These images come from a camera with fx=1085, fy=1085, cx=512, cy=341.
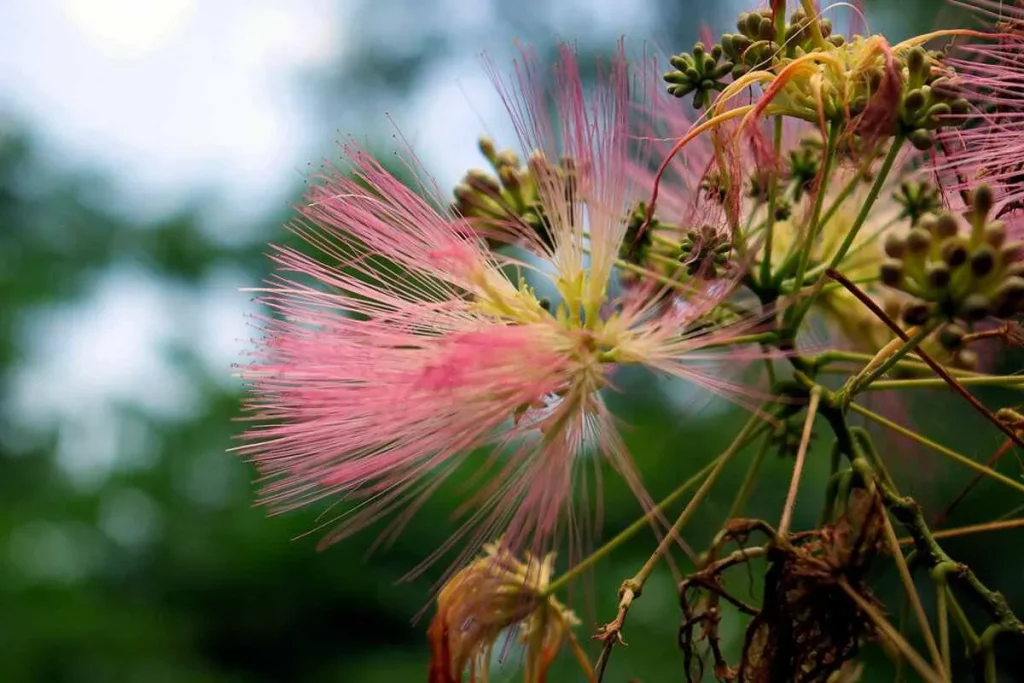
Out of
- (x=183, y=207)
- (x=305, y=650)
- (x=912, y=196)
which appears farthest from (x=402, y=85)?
(x=912, y=196)

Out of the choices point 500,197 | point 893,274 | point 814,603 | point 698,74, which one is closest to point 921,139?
point 893,274

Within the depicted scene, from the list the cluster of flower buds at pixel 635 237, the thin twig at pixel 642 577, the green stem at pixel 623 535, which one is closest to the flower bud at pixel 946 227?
the thin twig at pixel 642 577

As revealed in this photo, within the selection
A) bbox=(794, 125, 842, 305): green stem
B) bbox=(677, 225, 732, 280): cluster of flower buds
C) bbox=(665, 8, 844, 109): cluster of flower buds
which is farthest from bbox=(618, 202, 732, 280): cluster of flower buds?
bbox=(665, 8, 844, 109): cluster of flower buds

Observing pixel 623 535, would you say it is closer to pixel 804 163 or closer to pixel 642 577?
pixel 642 577

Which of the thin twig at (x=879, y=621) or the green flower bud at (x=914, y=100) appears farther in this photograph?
the green flower bud at (x=914, y=100)

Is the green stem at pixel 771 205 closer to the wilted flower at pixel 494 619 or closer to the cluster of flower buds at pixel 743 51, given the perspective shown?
the cluster of flower buds at pixel 743 51

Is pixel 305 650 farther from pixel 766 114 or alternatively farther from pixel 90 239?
pixel 766 114
